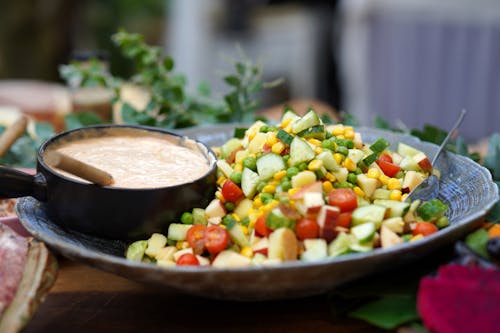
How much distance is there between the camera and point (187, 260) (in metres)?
1.26

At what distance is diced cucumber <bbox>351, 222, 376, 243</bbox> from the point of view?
1.22 m

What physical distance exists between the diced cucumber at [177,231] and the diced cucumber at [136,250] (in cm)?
5

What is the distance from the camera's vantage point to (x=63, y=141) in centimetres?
153

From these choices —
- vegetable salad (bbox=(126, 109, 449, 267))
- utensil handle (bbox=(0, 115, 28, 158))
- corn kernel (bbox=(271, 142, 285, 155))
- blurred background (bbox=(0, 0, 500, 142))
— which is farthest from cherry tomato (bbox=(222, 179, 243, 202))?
blurred background (bbox=(0, 0, 500, 142))

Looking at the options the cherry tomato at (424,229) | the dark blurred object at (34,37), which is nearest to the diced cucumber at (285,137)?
the cherry tomato at (424,229)

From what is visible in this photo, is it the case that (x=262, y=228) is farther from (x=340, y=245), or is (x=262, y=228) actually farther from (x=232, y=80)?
(x=232, y=80)

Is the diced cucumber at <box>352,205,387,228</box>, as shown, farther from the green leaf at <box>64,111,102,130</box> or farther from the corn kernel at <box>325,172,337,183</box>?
the green leaf at <box>64,111,102,130</box>

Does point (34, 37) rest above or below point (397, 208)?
below

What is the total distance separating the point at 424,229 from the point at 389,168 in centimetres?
24

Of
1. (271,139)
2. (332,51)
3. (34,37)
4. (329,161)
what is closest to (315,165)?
(329,161)

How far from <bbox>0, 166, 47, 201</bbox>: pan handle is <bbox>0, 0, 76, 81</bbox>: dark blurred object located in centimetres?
396

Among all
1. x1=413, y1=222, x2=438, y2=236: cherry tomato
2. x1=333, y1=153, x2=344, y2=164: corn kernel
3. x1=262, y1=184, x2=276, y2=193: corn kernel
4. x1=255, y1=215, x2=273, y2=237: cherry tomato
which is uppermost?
x1=333, y1=153, x2=344, y2=164: corn kernel

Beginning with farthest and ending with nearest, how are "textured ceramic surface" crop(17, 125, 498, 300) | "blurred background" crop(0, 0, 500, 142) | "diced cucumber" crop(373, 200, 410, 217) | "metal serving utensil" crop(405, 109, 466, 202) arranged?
"blurred background" crop(0, 0, 500, 142)
"metal serving utensil" crop(405, 109, 466, 202)
"diced cucumber" crop(373, 200, 410, 217)
"textured ceramic surface" crop(17, 125, 498, 300)

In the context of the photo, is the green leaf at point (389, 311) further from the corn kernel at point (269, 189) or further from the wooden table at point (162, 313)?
the corn kernel at point (269, 189)
